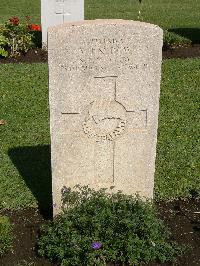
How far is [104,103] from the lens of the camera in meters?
4.00

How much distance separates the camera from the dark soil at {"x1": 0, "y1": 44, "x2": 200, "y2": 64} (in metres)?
10.4

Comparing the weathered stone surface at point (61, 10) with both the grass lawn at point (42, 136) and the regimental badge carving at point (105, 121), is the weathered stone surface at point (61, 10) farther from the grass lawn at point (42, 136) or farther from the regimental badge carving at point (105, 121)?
the regimental badge carving at point (105, 121)

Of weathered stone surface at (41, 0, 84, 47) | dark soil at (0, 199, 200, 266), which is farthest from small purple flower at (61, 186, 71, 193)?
weathered stone surface at (41, 0, 84, 47)

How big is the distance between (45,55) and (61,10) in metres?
1.03

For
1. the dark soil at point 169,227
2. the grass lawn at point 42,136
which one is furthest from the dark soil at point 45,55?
the dark soil at point 169,227

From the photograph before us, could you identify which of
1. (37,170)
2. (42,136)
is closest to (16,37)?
(42,136)

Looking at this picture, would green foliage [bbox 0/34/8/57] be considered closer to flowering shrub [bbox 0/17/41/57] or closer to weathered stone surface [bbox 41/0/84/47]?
flowering shrub [bbox 0/17/41/57]

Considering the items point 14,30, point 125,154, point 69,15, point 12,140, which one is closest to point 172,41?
point 69,15

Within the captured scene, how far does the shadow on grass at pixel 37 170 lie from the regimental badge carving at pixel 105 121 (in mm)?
1062

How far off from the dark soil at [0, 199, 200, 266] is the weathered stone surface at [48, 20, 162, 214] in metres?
0.35

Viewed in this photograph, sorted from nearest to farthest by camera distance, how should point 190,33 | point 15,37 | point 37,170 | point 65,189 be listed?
point 65,189 < point 37,170 < point 15,37 < point 190,33

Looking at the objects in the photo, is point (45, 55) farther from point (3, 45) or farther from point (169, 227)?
point (169, 227)

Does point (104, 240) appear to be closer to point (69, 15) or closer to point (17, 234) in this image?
point (17, 234)

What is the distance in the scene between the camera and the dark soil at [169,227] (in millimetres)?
4074
